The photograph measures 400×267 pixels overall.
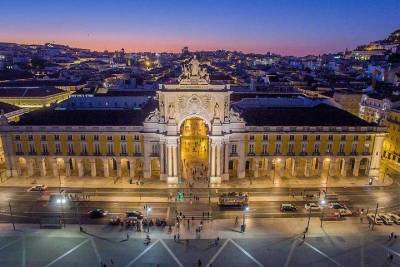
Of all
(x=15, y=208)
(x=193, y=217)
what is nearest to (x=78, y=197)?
(x=15, y=208)

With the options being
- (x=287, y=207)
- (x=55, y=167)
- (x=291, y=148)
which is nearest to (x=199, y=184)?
(x=287, y=207)

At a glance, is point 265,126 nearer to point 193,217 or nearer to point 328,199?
point 328,199

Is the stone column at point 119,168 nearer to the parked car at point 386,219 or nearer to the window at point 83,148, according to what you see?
the window at point 83,148

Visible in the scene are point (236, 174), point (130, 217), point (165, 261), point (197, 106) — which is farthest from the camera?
point (236, 174)

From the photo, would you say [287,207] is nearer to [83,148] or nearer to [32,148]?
[83,148]

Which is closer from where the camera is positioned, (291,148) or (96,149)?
(96,149)

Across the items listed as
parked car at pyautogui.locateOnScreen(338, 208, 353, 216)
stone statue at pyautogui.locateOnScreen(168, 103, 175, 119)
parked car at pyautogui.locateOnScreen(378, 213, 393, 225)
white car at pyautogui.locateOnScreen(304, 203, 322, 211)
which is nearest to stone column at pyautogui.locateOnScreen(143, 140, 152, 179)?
stone statue at pyautogui.locateOnScreen(168, 103, 175, 119)

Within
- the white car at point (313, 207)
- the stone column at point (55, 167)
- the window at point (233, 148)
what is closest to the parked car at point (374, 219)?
the white car at point (313, 207)

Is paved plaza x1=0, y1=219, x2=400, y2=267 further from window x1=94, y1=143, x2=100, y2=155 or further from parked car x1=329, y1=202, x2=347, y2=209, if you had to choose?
window x1=94, y1=143, x2=100, y2=155
